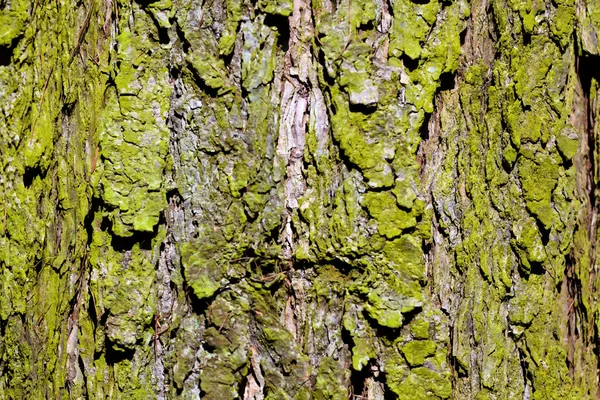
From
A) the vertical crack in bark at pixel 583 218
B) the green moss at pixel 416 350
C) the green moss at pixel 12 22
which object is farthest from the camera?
the vertical crack in bark at pixel 583 218

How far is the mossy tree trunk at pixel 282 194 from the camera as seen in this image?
1.62m

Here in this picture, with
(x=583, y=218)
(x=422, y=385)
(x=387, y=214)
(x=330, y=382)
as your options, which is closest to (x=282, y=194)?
(x=387, y=214)

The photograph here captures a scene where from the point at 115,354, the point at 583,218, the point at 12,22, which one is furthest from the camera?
the point at 583,218

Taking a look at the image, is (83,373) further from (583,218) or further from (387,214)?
(583,218)

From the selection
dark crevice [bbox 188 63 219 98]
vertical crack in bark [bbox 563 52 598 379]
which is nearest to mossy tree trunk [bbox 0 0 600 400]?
dark crevice [bbox 188 63 219 98]

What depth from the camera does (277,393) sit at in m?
1.71

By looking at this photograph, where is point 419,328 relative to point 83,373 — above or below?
above

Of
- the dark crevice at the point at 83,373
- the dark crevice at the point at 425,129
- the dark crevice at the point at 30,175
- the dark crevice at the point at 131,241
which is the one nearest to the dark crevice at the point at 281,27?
the dark crevice at the point at 425,129

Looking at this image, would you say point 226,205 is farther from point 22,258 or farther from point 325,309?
point 22,258

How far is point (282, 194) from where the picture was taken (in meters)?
1.68

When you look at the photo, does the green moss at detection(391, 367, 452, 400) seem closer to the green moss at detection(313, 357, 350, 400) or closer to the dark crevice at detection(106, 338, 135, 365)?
the green moss at detection(313, 357, 350, 400)

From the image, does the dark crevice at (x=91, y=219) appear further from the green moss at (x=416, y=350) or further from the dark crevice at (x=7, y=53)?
the green moss at (x=416, y=350)

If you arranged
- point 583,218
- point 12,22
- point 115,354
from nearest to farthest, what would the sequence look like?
1. point 12,22
2. point 115,354
3. point 583,218

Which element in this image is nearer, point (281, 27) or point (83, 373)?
point (281, 27)
